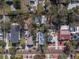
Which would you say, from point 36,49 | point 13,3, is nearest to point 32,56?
point 36,49

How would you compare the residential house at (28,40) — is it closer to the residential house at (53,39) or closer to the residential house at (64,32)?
the residential house at (53,39)

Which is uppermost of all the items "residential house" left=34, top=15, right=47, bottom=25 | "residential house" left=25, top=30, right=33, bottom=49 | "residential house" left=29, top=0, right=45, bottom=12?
"residential house" left=29, top=0, right=45, bottom=12

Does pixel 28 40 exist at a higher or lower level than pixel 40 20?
lower

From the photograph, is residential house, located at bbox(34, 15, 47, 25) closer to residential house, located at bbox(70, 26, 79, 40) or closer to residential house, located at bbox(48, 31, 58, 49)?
residential house, located at bbox(48, 31, 58, 49)

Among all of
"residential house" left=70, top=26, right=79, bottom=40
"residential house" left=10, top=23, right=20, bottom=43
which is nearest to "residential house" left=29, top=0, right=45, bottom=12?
"residential house" left=10, top=23, right=20, bottom=43

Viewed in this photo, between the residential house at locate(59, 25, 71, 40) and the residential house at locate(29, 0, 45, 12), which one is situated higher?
the residential house at locate(29, 0, 45, 12)

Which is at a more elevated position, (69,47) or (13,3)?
(13,3)

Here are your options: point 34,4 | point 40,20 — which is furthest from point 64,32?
point 34,4

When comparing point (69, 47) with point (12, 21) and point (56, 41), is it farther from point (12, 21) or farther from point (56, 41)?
point (12, 21)

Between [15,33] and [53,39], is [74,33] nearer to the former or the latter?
[53,39]
